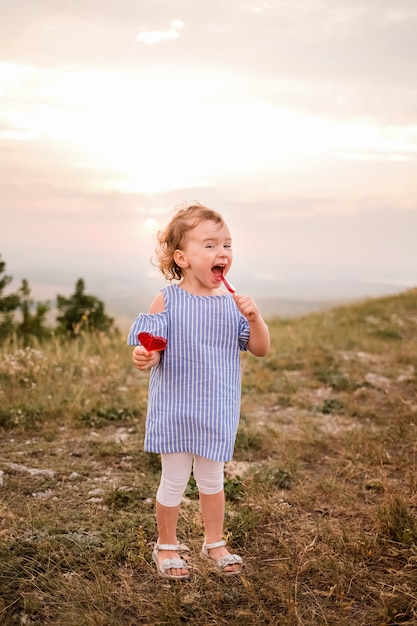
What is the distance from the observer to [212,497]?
3.53 meters

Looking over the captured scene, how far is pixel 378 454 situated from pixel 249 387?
247cm

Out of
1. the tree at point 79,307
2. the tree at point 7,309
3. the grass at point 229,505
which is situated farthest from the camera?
the tree at point 79,307

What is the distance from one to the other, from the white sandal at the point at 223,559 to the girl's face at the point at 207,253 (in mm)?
1404

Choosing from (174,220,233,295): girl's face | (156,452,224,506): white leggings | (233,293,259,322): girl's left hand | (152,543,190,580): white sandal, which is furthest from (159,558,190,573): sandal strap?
(174,220,233,295): girl's face

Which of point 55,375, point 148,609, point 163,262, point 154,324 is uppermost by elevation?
point 163,262

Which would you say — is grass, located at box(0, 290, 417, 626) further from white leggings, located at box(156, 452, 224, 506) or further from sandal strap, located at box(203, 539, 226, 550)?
white leggings, located at box(156, 452, 224, 506)

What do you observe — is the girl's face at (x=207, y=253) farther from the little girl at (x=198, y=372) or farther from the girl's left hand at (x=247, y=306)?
the girl's left hand at (x=247, y=306)

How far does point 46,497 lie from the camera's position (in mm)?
4156

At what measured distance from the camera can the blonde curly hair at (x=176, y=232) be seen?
3.48 m

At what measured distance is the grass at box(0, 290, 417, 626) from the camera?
3.05 meters

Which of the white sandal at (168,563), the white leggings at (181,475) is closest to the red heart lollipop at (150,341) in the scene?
the white leggings at (181,475)

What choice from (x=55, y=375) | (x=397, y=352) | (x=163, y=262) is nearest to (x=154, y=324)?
(x=163, y=262)

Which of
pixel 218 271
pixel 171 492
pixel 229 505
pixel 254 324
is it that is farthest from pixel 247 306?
pixel 229 505

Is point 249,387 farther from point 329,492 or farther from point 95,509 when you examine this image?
point 95,509
